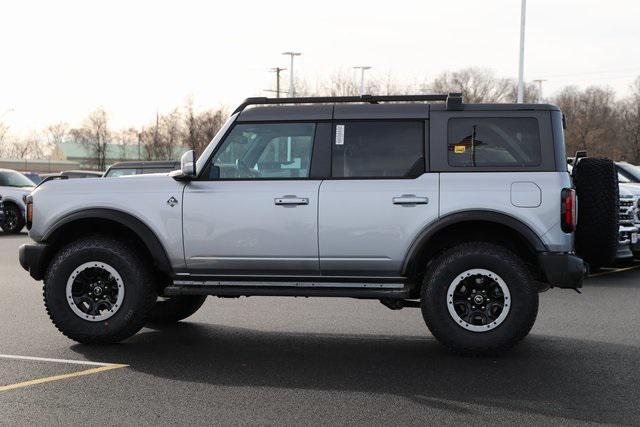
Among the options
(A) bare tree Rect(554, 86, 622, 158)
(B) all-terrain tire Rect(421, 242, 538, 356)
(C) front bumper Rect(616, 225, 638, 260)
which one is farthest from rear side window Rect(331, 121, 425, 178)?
(A) bare tree Rect(554, 86, 622, 158)

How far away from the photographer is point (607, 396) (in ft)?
19.6

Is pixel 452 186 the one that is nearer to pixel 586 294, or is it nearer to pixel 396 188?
pixel 396 188

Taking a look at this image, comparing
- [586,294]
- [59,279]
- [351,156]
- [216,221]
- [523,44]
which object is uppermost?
[523,44]

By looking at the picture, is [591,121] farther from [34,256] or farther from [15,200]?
[34,256]

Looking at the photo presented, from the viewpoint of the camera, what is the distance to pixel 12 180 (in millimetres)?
24297

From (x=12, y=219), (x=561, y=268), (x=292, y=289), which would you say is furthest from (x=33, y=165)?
(x=561, y=268)

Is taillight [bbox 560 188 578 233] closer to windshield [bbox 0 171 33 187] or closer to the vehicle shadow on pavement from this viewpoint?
the vehicle shadow on pavement

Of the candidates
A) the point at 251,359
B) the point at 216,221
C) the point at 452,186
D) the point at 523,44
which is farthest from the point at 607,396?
the point at 523,44

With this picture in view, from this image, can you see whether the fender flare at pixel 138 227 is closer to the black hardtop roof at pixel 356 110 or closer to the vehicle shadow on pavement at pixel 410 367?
the vehicle shadow on pavement at pixel 410 367

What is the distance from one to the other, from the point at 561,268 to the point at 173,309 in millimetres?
3885

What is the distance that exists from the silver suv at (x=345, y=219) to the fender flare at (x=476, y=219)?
1cm

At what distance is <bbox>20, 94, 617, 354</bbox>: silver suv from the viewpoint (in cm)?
725

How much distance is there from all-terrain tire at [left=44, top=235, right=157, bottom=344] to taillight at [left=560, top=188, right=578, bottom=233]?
11.5 feet

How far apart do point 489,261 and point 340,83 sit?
58470mm
